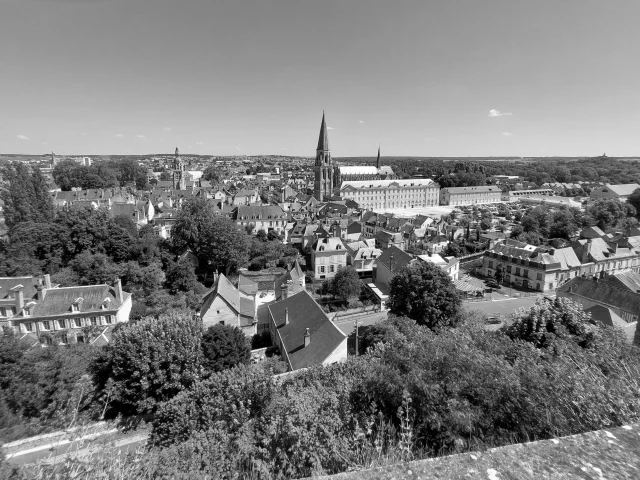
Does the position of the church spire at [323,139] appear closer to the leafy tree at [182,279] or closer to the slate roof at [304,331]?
the leafy tree at [182,279]

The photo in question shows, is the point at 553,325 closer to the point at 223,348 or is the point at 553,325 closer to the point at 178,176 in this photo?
the point at 223,348

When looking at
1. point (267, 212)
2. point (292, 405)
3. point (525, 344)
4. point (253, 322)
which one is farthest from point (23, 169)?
point (525, 344)

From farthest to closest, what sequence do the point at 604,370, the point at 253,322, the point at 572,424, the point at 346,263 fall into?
the point at 346,263 < the point at 253,322 < the point at 604,370 < the point at 572,424

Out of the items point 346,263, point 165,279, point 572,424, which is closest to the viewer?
point 572,424

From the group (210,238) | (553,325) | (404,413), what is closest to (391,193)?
(210,238)

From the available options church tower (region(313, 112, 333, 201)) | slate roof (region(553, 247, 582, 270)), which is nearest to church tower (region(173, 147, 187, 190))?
church tower (region(313, 112, 333, 201))

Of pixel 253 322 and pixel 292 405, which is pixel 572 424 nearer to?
pixel 292 405

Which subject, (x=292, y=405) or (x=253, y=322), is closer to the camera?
(x=292, y=405)

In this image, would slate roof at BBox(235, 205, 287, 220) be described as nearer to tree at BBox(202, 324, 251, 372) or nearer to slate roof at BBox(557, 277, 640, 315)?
tree at BBox(202, 324, 251, 372)
